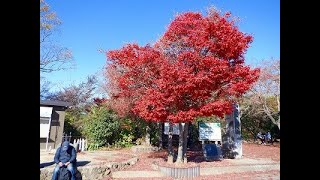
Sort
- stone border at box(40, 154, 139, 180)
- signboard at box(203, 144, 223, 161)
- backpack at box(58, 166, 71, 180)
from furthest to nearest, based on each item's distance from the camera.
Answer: signboard at box(203, 144, 223, 161) < stone border at box(40, 154, 139, 180) < backpack at box(58, 166, 71, 180)

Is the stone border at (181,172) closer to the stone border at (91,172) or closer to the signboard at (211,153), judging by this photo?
the stone border at (91,172)

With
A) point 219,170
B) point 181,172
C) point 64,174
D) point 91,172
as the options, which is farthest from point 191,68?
point 64,174

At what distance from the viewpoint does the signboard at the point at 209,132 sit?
1172 centimetres

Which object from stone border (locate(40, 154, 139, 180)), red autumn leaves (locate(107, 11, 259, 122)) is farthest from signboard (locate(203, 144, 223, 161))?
stone border (locate(40, 154, 139, 180))

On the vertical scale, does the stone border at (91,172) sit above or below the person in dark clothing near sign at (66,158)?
below

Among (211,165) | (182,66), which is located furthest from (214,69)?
(211,165)

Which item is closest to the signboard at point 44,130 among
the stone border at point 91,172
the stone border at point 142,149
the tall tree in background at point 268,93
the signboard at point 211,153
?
the stone border at point 142,149

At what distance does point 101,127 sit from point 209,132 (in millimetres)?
5061

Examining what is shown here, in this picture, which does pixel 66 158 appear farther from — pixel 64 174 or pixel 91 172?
pixel 91 172

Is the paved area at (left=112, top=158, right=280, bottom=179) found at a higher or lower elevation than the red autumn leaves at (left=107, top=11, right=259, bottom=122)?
lower

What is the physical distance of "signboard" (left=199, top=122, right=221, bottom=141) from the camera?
38.4ft

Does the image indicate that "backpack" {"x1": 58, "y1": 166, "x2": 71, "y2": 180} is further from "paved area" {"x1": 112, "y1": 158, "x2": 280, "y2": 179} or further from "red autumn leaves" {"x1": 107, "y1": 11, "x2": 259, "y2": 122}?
"red autumn leaves" {"x1": 107, "y1": 11, "x2": 259, "y2": 122}

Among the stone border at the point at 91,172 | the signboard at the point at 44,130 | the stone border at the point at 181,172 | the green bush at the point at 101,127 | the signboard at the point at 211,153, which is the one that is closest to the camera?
the stone border at the point at 91,172
